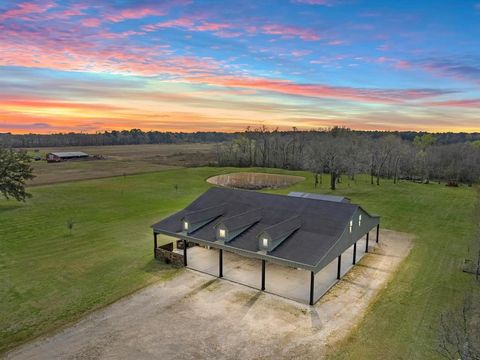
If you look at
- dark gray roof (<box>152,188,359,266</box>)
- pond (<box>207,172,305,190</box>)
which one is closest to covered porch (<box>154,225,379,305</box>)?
dark gray roof (<box>152,188,359,266</box>)

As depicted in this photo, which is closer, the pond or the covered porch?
the covered porch

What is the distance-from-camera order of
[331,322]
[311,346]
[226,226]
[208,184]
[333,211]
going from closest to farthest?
[311,346], [331,322], [226,226], [333,211], [208,184]

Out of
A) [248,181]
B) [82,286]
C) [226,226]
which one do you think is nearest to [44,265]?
[82,286]

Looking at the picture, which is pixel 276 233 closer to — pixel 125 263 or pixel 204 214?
pixel 204 214

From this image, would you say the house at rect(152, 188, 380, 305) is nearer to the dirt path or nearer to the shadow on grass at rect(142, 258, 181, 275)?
the shadow on grass at rect(142, 258, 181, 275)

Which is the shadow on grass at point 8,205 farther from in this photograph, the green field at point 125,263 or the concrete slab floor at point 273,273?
the concrete slab floor at point 273,273

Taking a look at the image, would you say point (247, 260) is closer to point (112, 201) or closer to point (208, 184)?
point (112, 201)
